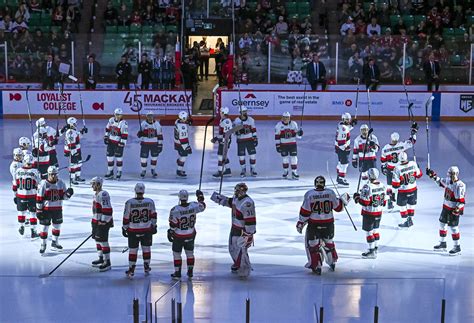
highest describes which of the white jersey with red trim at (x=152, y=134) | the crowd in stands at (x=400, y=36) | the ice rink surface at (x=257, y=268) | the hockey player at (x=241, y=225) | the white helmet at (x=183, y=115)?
the crowd in stands at (x=400, y=36)

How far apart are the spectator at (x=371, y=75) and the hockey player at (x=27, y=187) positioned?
45.9ft

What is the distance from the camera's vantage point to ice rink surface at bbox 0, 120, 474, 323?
39.5ft

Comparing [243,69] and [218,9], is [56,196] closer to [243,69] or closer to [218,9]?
[243,69]

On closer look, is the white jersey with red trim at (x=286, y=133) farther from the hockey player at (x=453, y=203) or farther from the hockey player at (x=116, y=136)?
the hockey player at (x=453, y=203)

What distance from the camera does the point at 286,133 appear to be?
64.9ft

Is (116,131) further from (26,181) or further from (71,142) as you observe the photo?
(26,181)

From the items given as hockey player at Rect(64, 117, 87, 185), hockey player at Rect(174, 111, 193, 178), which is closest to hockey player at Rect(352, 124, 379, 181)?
hockey player at Rect(174, 111, 193, 178)

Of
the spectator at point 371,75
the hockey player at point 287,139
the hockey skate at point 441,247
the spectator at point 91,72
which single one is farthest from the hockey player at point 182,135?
the spectator at point 371,75

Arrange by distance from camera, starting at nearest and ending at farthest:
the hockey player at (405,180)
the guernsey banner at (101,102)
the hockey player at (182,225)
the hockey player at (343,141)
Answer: the hockey player at (182,225), the hockey player at (405,180), the hockey player at (343,141), the guernsey banner at (101,102)

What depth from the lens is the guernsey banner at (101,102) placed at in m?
26.9

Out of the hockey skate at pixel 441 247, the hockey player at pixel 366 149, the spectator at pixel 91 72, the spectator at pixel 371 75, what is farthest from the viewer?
the spectator at pixel 371 75

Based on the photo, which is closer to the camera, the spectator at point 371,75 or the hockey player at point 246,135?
the hockey player at point 246,135

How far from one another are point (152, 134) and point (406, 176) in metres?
5.74

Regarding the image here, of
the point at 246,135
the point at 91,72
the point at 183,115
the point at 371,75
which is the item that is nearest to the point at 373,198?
the point at 246,135
